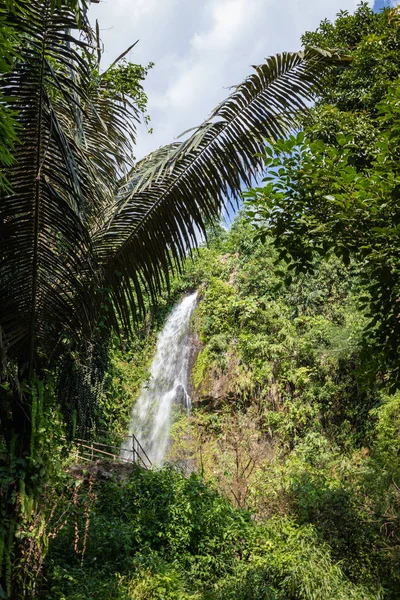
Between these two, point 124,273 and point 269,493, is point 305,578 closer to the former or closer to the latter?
point 269,493

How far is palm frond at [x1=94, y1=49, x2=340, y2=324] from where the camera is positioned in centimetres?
486

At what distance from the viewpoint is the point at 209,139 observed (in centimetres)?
485

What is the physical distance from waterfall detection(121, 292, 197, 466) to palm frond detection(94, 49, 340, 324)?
9.20m

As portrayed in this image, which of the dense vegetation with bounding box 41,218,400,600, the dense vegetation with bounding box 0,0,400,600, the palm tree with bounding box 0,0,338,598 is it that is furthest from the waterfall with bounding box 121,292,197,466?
Answer: the palm tree with bounding box 0,0,338,598

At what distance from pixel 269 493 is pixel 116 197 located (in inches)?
272

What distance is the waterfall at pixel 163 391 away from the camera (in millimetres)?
14367

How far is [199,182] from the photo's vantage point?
16.1 ft

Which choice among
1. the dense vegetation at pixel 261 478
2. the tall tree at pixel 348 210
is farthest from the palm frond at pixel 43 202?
the dense vegetation at pixel 261 478

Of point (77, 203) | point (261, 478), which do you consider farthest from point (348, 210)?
point (261, 478)

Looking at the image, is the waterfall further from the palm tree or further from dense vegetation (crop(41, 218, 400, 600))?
the palm tree

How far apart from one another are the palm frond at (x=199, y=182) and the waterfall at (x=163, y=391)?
362 inches

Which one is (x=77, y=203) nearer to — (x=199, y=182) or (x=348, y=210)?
(x=199, y=182)

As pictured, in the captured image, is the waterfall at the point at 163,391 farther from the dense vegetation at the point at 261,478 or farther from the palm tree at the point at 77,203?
the palm tree at the point at 77,203

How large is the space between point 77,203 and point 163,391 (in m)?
12.5
